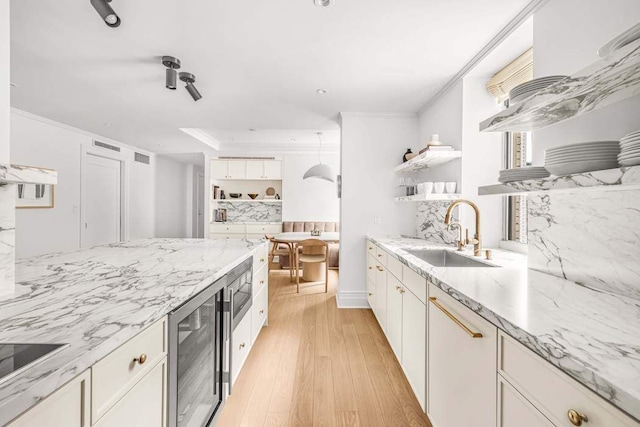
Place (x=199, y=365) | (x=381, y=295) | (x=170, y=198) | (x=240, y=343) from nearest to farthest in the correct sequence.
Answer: (x=199, y=365) → (x=240, y=343) → (x=381, y=295) → (x=170, y=198)

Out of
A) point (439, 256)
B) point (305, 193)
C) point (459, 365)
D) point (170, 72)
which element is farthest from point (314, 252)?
point (459, 365)

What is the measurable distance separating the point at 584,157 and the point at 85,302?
1786mm

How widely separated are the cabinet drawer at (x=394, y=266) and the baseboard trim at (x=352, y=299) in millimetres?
1229

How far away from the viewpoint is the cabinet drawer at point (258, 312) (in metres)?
2.30

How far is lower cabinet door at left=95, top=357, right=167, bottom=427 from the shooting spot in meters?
0.75

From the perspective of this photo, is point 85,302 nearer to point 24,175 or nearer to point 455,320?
point 24,175

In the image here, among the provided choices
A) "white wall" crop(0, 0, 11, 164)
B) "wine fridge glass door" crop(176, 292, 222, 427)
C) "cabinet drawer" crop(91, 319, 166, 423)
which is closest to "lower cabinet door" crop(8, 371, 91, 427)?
"cabinet drawer" crop(91, 319, 166, 423)

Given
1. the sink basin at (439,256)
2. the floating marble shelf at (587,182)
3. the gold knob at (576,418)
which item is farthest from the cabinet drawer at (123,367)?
the sink basin at (439,256)

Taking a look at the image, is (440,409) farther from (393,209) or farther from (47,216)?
(47,216)

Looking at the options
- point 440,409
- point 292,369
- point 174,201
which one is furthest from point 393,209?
point 174,201

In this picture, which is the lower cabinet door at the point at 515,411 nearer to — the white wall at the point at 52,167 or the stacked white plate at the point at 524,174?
the stacked white plate at the point at 524,174

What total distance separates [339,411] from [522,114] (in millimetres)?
1889

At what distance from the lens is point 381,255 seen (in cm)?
266

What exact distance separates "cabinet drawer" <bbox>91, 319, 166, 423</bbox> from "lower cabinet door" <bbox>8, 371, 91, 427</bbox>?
23mm
